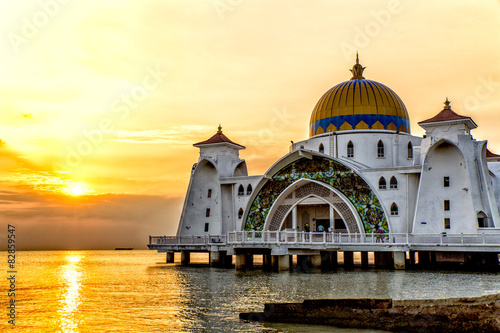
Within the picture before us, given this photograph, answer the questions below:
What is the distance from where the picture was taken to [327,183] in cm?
3466

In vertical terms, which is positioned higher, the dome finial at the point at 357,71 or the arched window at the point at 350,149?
the dome finial at the point at 357,71

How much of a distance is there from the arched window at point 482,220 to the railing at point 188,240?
15750mm

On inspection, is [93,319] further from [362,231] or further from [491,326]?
[362,231]

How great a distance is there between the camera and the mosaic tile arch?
3281 cm

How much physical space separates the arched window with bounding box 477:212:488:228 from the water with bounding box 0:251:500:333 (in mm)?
3593

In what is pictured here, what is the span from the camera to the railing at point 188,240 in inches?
1441

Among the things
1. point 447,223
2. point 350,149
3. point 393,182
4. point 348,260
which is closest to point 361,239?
point 393,182

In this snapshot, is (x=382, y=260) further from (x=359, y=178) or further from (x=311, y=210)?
(x=311, y=210)

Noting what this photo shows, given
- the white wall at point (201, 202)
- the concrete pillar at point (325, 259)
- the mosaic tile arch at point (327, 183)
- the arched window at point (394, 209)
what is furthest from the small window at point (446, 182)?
the white wall at point (201, 202)

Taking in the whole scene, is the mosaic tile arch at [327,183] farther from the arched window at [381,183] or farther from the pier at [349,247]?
the pier at [349,247]

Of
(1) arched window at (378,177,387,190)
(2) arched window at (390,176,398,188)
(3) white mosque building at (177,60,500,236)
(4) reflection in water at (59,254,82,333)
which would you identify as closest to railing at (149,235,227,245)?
(3) white mosque building at (177,60,500,236)

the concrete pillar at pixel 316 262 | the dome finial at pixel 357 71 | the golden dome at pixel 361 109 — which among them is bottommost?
the concrete pillar at pixel 316 262

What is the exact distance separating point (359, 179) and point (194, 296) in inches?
668

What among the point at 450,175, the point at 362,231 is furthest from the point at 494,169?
the point at 362,231
